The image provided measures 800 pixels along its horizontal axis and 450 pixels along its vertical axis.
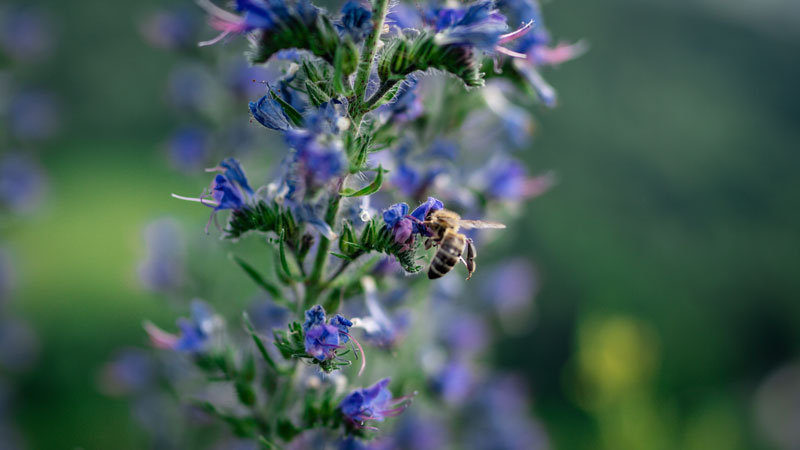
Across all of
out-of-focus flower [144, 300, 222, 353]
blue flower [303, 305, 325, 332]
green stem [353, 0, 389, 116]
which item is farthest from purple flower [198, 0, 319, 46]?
out-of-focus flower [144, 300, 222, 353]

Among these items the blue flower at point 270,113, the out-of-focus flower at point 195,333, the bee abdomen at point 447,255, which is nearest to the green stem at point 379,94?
the blue flower at point 270,113

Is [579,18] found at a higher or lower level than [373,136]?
lower

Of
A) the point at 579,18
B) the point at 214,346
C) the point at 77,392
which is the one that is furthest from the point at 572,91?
the point at 214,346

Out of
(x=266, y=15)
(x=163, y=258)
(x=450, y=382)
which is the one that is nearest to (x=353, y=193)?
(x=266, y=15)

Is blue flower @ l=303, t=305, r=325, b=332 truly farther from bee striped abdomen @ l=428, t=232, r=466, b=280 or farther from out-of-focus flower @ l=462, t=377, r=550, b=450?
out-of-focus flower @ l=462, t=377, r=550, b=450

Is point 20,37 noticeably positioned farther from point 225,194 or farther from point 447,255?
point 447,255

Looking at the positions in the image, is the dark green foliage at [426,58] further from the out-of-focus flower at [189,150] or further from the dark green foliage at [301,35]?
the out-of-focus flower at [189,150]

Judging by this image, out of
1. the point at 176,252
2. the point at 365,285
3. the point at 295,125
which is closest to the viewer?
the point at 295,125

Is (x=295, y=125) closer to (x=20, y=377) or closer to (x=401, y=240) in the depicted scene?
(x=401, y=240)
